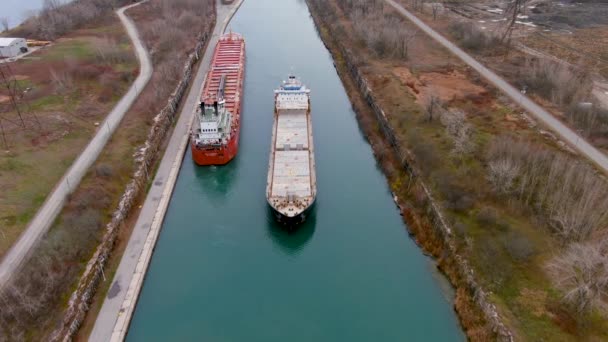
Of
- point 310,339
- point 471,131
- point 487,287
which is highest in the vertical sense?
point 471,131

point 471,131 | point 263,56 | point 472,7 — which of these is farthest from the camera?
point 472,7

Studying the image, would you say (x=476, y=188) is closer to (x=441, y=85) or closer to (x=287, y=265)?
(x=287, y=265)

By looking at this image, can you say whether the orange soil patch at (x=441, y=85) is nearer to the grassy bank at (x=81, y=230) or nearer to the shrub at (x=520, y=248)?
the shrub at (x=520, y=248)

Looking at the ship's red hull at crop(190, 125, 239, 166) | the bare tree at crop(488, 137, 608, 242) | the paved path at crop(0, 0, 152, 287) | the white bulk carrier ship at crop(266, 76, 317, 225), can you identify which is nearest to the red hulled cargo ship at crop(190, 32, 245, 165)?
the ship's red hull at crop(190, 125, 239, 166)

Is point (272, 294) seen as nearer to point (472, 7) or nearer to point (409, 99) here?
point (409, 99)

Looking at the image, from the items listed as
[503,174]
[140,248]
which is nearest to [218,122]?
[140,248]

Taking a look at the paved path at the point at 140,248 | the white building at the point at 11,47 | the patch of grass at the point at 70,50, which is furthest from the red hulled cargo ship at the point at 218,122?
the white building at the point at 11,47

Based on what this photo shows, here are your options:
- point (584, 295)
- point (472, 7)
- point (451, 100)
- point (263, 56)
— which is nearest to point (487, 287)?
point (584, 295)

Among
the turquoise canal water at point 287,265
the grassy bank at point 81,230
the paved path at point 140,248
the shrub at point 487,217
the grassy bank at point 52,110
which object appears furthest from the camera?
the grassy bank at point 52,110
